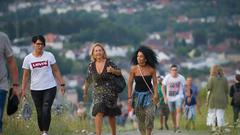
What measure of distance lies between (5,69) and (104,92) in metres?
2.07

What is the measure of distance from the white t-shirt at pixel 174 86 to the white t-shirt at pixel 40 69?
4.64 meters

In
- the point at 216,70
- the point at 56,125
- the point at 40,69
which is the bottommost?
the point at 56,125

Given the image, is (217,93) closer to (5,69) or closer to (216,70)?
(216,70)

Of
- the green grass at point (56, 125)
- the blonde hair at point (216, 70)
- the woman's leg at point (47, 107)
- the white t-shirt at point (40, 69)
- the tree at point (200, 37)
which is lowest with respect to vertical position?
A: the green grass at point (56, 125)

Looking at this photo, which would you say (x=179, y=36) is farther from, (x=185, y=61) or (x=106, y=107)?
(x=106, y=107)

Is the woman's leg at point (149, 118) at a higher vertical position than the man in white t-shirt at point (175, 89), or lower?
lower

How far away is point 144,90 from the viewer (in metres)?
9.95

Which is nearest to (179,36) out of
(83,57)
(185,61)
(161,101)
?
(185,61)

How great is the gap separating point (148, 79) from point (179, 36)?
372ft

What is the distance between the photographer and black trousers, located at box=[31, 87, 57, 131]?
9.70 m

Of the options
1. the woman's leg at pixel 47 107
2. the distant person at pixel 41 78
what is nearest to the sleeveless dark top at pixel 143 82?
the distant person at pixel 41 78

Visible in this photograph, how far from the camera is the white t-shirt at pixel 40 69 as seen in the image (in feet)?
32.0

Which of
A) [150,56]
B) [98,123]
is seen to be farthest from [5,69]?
[150,56]

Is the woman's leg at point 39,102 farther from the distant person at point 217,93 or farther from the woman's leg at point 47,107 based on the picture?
the distant person at point 217,93
